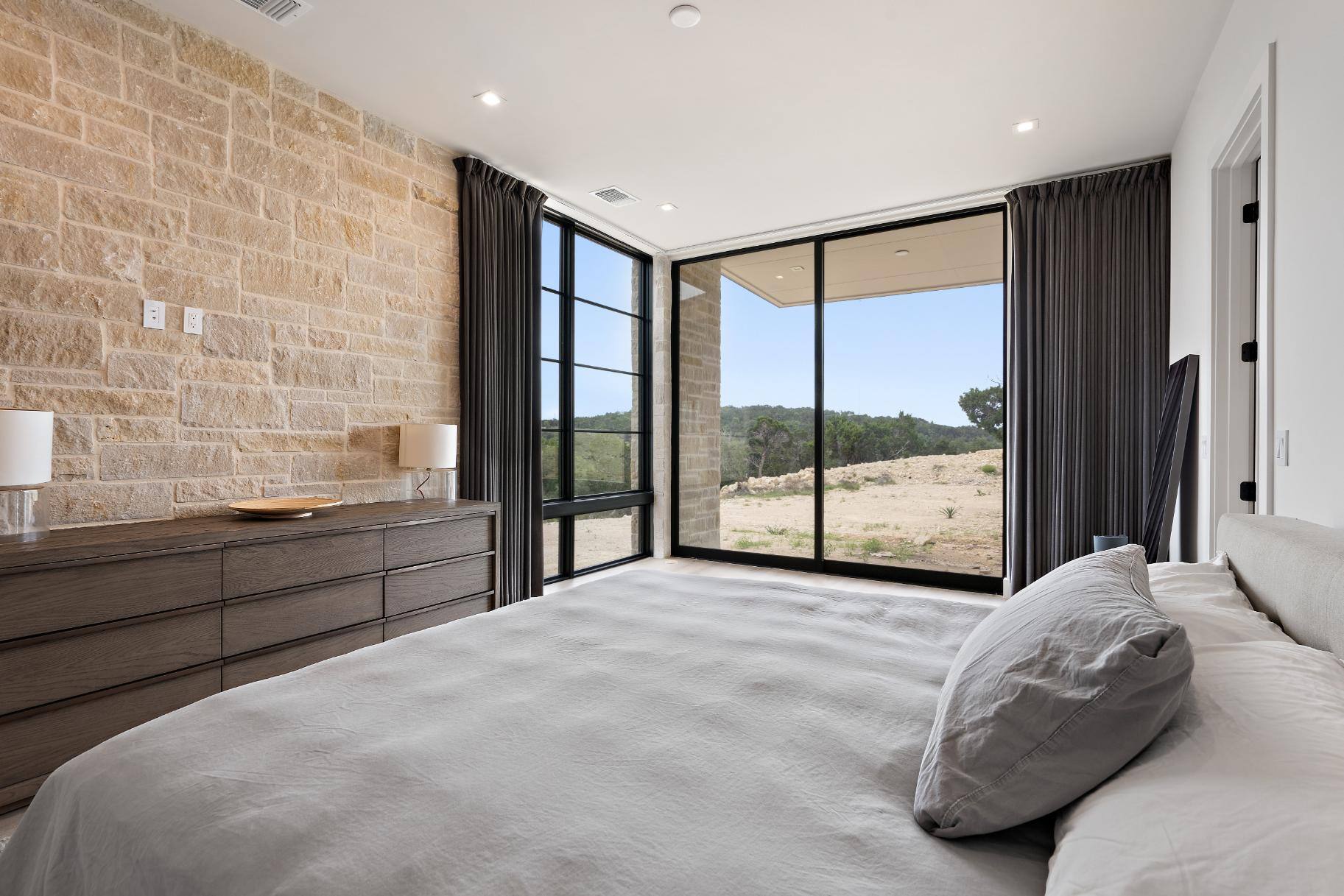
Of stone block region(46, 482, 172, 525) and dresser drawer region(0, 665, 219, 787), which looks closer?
dresser drawer region(0, 665, 219, 787)

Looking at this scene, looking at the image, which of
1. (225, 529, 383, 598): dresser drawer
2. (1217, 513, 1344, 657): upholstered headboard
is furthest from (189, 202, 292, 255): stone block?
(1217, 513, 1344, 657): upholstered headboard

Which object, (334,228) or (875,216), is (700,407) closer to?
(875,216)

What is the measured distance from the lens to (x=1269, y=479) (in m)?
2.03

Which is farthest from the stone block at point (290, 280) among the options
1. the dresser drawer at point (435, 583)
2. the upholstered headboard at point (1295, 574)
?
the upholstered headboard at point (1295, 574)

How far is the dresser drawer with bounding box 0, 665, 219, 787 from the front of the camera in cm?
189

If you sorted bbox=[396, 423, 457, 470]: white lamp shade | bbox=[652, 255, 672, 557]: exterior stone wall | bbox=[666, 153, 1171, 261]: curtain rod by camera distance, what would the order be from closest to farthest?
bbox=[396, 423, 457, 470]: white lamp shade, bbox=[666, 153, 1171, 261]: curtain rod, bbox=[652, 255, 672, 557]: exterior stone wall

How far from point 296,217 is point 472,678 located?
2678 millimetres

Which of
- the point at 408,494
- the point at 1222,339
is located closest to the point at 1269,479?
the point at 1222,339

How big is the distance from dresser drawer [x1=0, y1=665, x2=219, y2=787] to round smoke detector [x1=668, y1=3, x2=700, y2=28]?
9.78 feet

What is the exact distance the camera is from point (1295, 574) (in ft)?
3.91

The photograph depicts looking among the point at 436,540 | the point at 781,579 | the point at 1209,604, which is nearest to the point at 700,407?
the point at 781,579

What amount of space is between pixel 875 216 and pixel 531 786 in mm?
4744

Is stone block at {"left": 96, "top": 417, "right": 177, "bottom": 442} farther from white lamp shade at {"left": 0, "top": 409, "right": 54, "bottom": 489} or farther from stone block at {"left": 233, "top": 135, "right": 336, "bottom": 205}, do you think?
stone block at {"left": 233, "top": 135, "right": 336, "bottom": 205}

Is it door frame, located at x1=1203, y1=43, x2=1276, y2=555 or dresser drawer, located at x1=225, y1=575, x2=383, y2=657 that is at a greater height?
door frame, located at x1=1203, y1=43, x2=1276, y2=555
